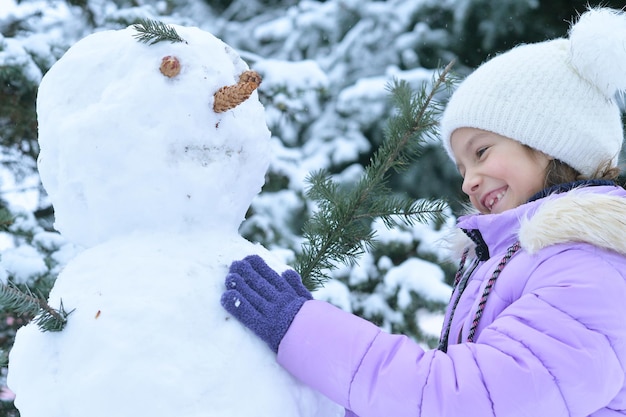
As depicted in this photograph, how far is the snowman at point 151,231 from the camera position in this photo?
87cm

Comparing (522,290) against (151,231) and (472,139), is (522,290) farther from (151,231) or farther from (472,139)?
(151,231)

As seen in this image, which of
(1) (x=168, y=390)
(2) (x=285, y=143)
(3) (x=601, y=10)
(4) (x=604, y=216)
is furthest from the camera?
(2) (x=285, y=143)

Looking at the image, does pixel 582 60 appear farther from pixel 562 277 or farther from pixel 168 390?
pixel 168 390

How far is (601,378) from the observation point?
95cm

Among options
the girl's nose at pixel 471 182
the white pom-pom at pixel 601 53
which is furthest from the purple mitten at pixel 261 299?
the white pom-pom at pixel 601 53

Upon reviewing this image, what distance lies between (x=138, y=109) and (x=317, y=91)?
7.01 feet

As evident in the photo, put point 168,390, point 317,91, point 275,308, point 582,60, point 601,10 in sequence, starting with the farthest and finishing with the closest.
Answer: point 317,91 → point 601,10 → point 582,60 → point 275,308 → point 168,390

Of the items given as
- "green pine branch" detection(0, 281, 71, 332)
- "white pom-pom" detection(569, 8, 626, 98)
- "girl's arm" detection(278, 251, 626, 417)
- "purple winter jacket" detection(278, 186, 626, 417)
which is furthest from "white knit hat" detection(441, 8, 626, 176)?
"green pine branch" detection(0, 281, 71, 332)

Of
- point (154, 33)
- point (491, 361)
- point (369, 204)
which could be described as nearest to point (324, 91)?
point (369, 204)

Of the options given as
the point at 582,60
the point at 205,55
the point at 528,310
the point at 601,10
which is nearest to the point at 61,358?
the point at 205,55

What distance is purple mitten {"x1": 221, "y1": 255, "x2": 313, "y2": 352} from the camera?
3.08 ft

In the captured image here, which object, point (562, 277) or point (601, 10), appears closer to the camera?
point (562, 277)

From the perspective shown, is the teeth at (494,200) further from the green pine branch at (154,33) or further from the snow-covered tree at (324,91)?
the snow-covered tree at (324,91)

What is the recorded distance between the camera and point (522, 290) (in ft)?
3.59
